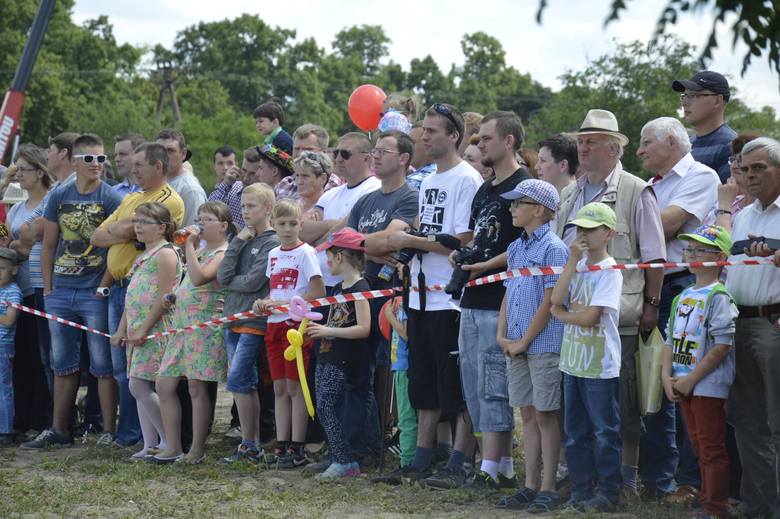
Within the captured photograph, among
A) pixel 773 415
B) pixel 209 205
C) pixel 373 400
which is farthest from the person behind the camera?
pixel 209 205


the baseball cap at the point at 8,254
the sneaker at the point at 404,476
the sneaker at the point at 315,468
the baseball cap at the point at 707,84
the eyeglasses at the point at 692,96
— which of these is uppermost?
the baseball cap at the point at 707,84

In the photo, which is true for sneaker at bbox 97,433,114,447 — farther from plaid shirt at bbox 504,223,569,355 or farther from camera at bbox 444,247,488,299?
plaid shirt at bbox 504,223,569,355

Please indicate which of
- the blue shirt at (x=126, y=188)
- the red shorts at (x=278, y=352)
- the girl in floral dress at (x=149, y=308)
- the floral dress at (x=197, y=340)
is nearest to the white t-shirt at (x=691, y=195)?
the red shorts at (x=278, y=352)

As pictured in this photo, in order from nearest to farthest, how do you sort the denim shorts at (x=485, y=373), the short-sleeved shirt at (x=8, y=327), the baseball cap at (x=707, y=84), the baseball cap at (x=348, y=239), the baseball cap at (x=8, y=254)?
the denim shorts at (x=485, y=373), the baseball cap at (x=707, y=84), the baseball cap at (x=348, y=239), the short-sleeved shirt at (x=8, y=327), the baseball cap at (x=8, y=254)

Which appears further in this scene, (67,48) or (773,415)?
(67,48)

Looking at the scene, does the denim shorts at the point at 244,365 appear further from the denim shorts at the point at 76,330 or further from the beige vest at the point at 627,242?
the beige vest at the point at 627,242

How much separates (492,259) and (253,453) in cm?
266

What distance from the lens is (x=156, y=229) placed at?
29.9ft

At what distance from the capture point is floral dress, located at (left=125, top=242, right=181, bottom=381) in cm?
907

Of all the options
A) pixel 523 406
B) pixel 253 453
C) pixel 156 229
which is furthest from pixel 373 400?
pixel 156 229

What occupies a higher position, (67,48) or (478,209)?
(67,48)

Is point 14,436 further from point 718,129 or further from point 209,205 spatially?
point 718,129

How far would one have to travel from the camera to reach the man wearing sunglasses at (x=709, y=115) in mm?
7594

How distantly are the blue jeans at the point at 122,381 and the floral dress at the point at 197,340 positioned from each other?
723 millimetres
